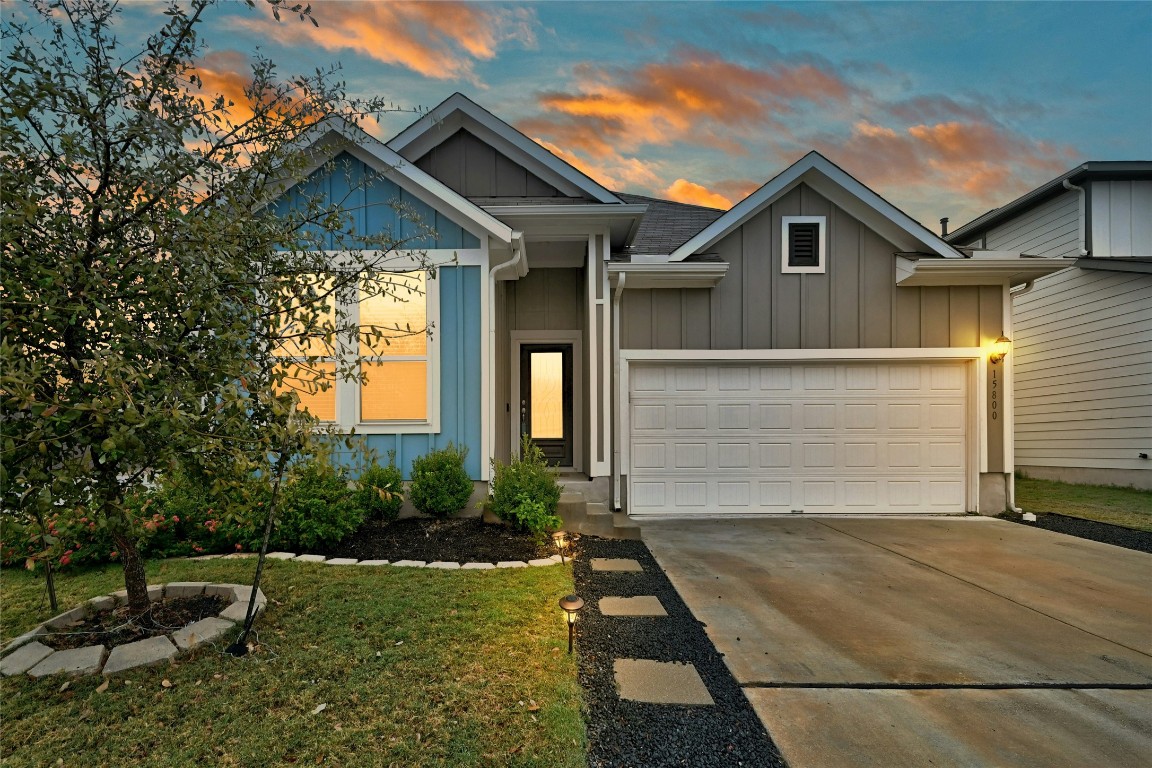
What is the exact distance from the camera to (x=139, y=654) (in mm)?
2557

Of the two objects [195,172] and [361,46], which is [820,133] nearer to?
[361,46]

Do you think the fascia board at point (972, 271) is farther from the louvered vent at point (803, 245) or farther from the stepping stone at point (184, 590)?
the stepping stone at point (184, 590)

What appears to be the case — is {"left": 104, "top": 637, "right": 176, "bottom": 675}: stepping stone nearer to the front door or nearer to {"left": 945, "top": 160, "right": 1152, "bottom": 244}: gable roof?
the front door

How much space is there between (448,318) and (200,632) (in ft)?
12.3

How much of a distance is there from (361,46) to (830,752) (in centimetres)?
762

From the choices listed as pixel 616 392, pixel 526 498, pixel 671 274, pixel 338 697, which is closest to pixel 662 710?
pixel 338 697

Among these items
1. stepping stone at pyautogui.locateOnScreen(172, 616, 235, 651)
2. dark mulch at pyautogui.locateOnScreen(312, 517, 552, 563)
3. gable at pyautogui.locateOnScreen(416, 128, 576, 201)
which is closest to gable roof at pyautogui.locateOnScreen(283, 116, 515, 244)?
gable at pyautogui.locateOnScreen(416, 128, 576, 201)

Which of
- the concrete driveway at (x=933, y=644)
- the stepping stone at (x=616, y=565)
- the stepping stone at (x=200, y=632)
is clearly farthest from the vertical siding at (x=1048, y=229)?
the stepping stone at (x=200, y=632)

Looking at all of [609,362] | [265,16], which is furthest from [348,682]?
[609,362]

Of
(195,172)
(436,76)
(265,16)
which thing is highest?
(436,76)

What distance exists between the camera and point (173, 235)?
233cm

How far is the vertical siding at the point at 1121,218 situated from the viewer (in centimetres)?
983

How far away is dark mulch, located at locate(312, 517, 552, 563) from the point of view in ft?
14.8

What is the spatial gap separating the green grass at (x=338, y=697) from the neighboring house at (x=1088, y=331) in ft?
33.0
